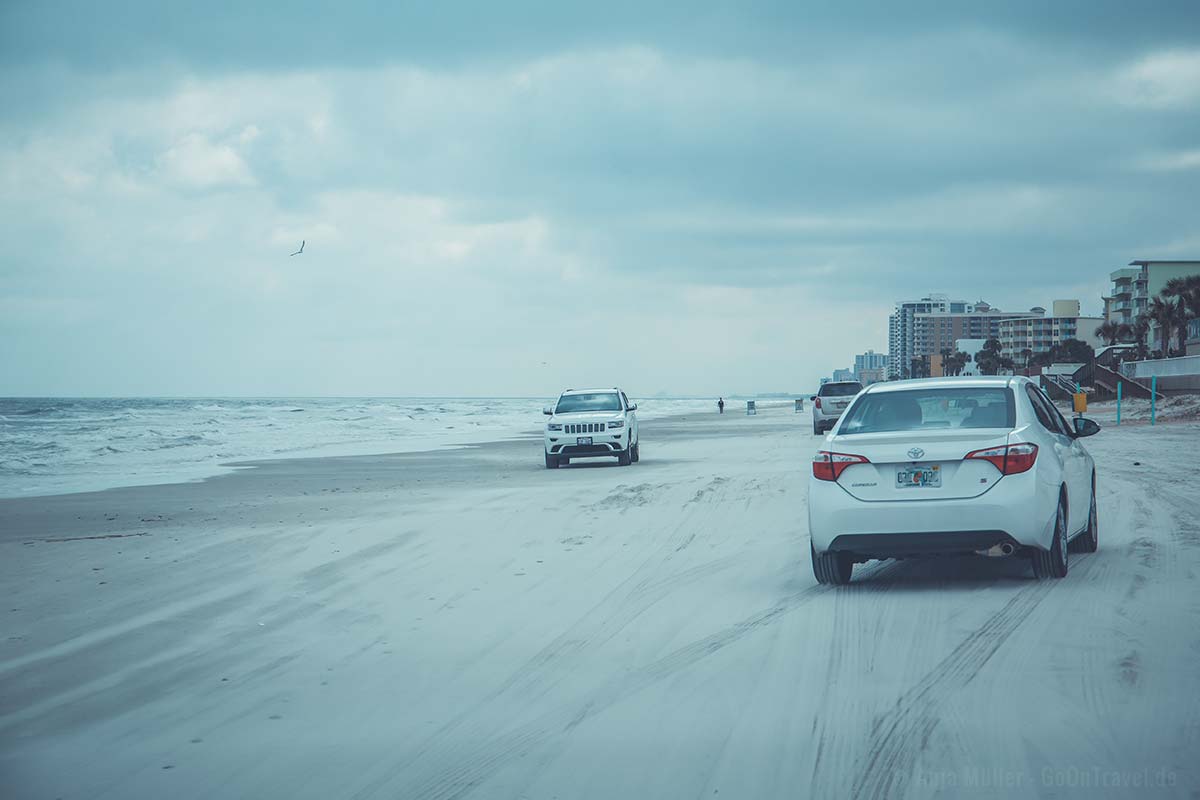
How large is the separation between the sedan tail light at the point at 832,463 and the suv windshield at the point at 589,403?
58.3ft


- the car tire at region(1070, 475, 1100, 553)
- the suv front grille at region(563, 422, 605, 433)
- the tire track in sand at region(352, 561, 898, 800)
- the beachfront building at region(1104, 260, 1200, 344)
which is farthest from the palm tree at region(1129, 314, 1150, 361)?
the tire track in sand at region(352, 561, 898, 800)

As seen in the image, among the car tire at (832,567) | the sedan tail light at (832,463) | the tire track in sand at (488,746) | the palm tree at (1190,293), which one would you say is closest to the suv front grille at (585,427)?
the car tire at (832,567)

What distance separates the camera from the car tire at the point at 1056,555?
8.82m

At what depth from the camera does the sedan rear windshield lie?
9.12 meters

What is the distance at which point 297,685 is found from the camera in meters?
6.39

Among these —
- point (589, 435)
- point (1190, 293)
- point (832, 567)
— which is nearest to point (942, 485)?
point (832, 567)

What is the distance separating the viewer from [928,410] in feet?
31.2

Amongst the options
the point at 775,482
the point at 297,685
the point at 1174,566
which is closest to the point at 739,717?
the point at 297,685

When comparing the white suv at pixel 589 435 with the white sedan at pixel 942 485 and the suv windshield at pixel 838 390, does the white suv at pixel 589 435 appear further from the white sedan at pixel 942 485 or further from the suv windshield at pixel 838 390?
the suv windshield at pixel 838 390

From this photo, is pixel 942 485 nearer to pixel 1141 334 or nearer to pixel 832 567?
pixel 832 567

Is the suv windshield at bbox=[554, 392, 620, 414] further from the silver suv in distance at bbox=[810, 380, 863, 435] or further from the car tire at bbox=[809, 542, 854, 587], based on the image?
the car tire at bbox=[809, 542, 854, 587]

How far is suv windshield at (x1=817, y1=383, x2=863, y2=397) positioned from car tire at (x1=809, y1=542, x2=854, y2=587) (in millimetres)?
32781

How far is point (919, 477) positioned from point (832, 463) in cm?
65

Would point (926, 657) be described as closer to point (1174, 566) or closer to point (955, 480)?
point (955, 480)
